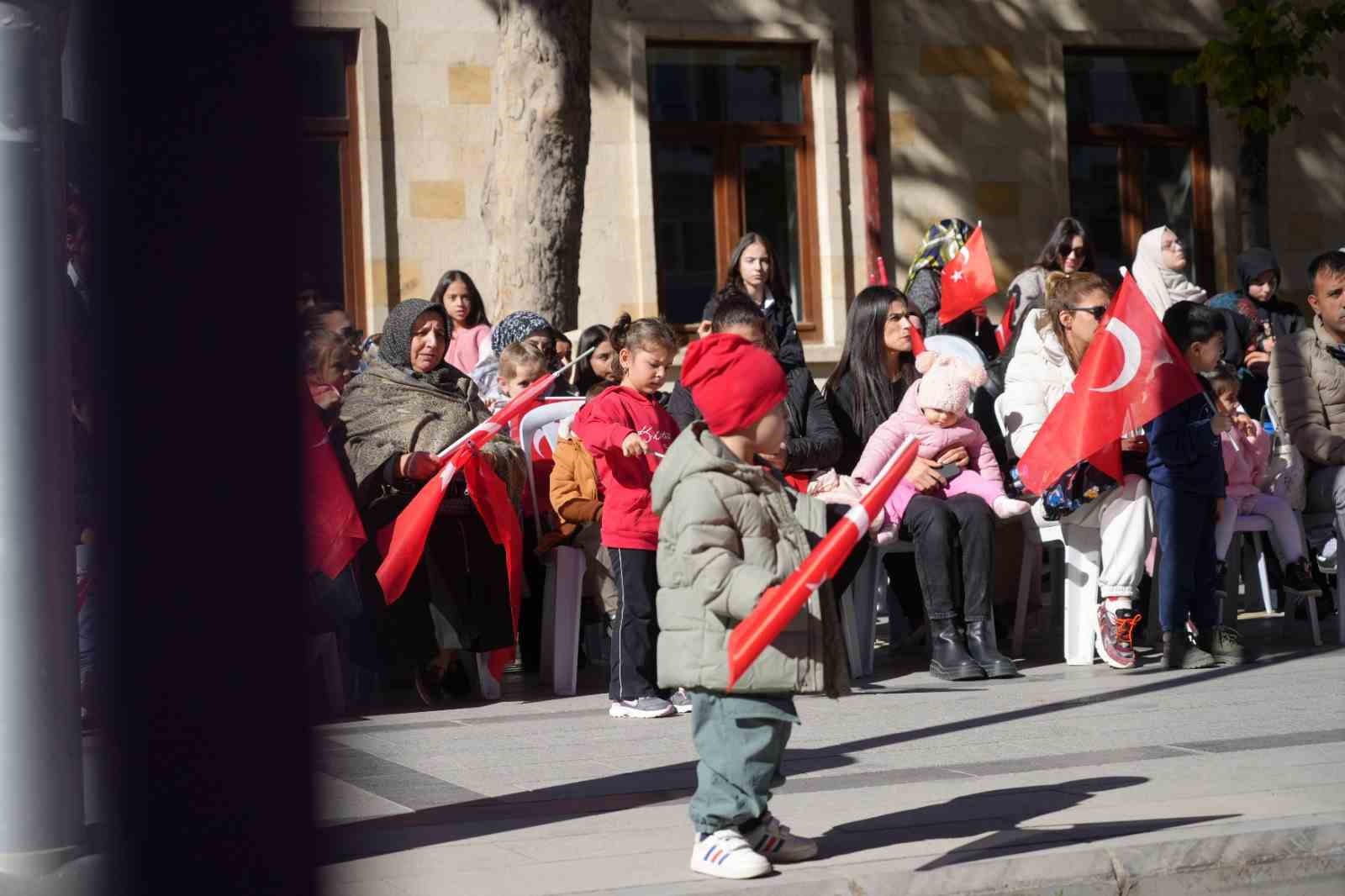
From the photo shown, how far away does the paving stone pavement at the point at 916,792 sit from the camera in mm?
5043

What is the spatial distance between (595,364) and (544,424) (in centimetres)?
56

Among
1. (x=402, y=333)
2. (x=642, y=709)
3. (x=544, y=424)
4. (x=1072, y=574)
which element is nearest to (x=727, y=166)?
(x=544, y=424)

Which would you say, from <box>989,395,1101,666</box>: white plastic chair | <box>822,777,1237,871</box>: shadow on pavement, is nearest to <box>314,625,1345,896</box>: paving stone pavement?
<box>822,777,1237,871</box>: shadow on pavement

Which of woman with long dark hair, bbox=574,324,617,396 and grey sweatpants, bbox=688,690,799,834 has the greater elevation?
woman with long dark hair, bbox=574,324,617,396

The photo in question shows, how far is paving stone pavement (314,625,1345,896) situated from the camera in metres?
5.04

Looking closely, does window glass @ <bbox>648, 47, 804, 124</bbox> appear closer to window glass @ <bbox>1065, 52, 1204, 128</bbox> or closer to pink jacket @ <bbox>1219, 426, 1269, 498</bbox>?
window glass @ <bbox>1065, 52, 1204, 128</bbox>

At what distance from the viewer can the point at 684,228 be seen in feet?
57.9

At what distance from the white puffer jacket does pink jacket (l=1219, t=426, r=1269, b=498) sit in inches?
43.5

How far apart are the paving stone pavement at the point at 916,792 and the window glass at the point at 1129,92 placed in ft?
34.7

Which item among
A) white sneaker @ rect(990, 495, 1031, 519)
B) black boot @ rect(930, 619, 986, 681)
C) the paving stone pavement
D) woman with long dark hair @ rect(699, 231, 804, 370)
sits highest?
woman with long dark hair @ rect(699, 231, 804, 370)

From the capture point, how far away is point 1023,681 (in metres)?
9.14

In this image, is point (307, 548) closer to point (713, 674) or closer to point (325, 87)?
point (713, 674)

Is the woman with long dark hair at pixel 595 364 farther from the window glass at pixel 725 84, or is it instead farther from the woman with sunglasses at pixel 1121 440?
the window glass at pixel 725 84

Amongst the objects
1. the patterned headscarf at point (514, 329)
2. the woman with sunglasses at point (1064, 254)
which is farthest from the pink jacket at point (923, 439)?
the woman with sunglasses at point (1064, 254)
